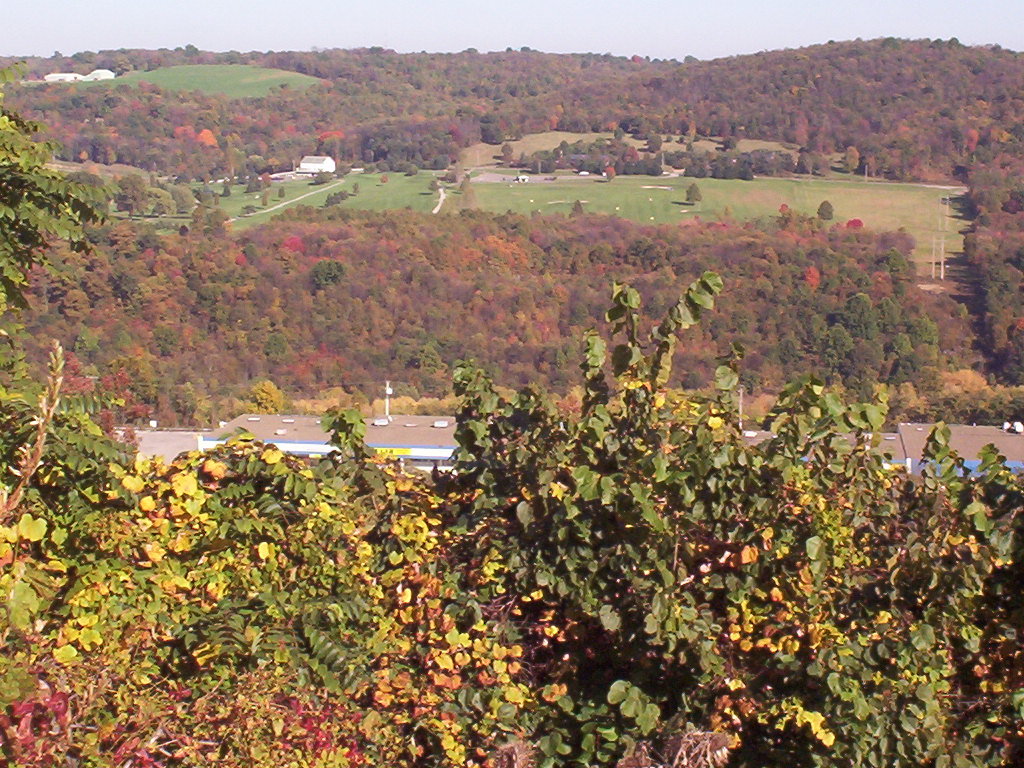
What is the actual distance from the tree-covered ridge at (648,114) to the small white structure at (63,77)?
6.17 meters

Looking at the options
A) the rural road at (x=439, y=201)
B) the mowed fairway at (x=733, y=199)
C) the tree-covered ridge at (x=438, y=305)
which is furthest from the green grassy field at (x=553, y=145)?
the tree-covered ridge at (x=438, y=305)

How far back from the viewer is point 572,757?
12.5 feet

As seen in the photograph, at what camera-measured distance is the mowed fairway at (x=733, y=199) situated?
165 feet

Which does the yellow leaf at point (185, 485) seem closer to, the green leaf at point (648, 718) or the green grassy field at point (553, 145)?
the green leaf at point (648, 718)

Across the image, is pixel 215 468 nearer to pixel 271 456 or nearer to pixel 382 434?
pixel 271 456

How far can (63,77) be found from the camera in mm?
81062

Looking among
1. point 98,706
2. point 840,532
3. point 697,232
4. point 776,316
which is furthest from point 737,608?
point 697,232

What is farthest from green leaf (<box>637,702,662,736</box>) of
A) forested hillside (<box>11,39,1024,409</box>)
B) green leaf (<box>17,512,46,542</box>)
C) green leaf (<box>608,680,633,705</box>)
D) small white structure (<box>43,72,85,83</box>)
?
small white structure (<box>43,72,85,83</box>)

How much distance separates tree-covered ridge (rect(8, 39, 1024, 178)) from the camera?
198 ft

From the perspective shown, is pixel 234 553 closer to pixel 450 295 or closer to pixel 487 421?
pixel 487 421

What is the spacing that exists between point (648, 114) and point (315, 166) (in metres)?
20.4

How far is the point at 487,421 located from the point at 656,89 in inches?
2894

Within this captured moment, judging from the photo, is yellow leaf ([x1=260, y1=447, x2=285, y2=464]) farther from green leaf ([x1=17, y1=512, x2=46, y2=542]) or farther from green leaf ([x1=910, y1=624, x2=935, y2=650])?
green leaf ([x1=910, y1=624, x2=935, y2=650])

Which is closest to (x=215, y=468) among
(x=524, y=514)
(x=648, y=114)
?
(x=524, y=514)
